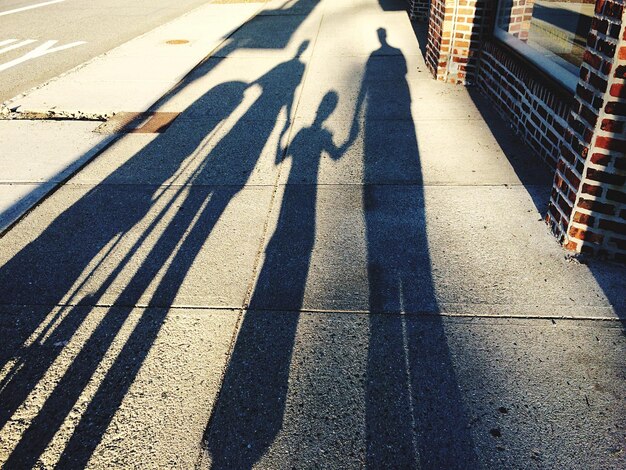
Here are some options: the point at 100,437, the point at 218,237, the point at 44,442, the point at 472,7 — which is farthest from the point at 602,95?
the point at 472,7

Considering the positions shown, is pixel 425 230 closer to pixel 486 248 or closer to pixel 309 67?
pixel 486 248

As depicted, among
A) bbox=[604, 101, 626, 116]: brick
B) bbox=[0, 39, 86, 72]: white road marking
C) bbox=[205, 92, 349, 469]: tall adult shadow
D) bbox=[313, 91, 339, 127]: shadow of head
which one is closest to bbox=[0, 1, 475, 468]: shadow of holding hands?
bbox=[205, 92, 349, 469]: tall adult shadow

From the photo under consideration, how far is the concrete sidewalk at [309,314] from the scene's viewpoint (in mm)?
2229

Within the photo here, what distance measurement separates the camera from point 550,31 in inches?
212

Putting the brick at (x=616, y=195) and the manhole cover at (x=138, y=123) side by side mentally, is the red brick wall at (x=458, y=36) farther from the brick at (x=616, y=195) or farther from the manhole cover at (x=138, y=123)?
the brick at (x=616, y=195)

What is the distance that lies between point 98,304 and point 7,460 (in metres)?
1.04

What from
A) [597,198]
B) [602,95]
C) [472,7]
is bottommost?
[597,198]

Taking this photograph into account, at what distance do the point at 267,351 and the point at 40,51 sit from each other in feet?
32.8

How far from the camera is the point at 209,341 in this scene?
277cm

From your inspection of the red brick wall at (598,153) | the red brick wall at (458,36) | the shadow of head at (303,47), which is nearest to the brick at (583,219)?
the red brick wall at (598,153)

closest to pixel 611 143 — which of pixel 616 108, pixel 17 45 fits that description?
pixel 616 108

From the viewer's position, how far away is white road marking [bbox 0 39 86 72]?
29.8 ft

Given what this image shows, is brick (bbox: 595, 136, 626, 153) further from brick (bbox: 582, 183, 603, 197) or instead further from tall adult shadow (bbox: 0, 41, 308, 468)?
tall adult shadow (bbox: 0, 41, 308, 468)

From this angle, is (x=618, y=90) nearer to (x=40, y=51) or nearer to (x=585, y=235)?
(x=585, y=235)
